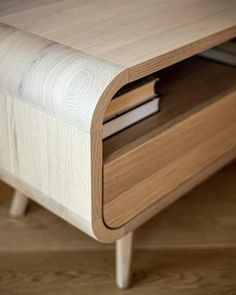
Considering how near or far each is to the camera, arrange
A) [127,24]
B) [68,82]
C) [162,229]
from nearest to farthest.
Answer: [68,82] < [127,24] < [162,229]

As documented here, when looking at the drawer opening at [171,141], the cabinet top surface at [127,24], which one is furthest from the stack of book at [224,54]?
the cabinet top surface at [127,24]

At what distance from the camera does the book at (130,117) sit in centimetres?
83

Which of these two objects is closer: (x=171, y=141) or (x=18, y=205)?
(x=171, y=141)

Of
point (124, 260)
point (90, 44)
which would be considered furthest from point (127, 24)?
point (124, 260)

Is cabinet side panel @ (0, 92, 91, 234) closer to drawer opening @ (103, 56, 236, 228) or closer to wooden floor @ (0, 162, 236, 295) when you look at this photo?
drawer opening @ (103, 56, 236, 228)

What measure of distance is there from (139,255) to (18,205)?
28 centimetres

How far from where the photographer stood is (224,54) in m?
1.09

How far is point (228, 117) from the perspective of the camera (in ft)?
3.21

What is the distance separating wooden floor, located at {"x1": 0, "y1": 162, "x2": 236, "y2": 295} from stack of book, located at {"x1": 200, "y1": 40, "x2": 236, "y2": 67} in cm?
30

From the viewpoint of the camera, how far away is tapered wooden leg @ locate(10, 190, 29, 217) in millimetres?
1090

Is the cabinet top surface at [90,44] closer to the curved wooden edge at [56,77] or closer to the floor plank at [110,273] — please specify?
the curved wooden edge at [56,77]

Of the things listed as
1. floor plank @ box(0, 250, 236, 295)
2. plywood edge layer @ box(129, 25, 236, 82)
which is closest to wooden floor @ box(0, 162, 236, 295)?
floor plank @ box(0, 250, 236, 295)

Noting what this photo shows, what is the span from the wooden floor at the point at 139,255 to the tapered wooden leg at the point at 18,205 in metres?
0.02

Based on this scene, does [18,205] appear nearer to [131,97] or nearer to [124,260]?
[124,260]
